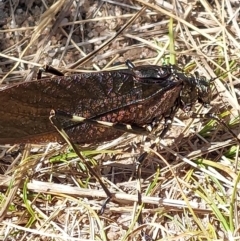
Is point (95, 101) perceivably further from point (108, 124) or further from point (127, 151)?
point (127, 151)

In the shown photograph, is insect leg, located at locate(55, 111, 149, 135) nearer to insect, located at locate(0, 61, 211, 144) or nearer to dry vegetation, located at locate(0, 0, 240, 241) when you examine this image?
insect, located at locate(0, 61, 211, 144)

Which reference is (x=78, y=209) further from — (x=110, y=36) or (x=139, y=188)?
(x=110, y=36)

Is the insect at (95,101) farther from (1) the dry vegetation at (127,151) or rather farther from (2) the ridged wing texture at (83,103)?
(1) the dry vegetation at (127,151)

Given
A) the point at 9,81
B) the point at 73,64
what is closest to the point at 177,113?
the point at 73,64

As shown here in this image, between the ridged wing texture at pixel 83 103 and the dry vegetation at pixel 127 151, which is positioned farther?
the dry vegetation at pixel 127 151

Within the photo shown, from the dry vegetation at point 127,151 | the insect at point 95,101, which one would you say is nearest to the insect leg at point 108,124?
the insect at point 95,101

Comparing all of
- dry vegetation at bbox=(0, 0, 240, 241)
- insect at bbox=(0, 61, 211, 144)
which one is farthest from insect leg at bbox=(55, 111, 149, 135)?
dry vegetation at bbox=(0, 0, 240, 241)

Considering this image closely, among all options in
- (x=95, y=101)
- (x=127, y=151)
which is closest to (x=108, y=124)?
(x=95, y=101)
